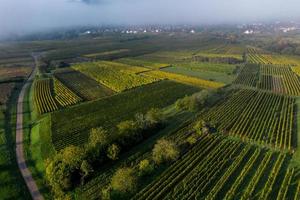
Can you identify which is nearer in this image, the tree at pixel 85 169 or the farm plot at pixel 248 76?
the tree at pixel 85 169

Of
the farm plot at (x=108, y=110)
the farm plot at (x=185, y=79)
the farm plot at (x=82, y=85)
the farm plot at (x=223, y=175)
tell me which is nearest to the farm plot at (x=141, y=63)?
the farm plot at (x=185, y=79)

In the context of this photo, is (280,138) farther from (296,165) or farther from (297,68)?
(297,68)

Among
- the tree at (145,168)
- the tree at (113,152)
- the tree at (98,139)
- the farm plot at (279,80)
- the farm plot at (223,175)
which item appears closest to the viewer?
the farm plot at (223,175)

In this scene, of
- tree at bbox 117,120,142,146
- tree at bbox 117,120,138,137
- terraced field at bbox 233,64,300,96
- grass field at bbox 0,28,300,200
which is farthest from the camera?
terraced field at bbox 233,64,300,96

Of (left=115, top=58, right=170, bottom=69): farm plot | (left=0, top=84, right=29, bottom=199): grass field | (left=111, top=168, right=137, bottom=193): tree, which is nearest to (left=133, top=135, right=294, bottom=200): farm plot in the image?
(left=111, top=168, right=137, bottom=193): tree

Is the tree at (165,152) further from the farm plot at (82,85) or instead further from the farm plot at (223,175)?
the farm plot at (82,85)

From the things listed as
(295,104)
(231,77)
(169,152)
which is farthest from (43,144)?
(231,77)

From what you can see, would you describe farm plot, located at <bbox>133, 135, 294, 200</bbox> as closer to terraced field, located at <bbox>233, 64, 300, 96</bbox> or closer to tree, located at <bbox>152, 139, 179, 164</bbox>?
tree, located at <bbox>152, 139, 179, 164</bbox>
